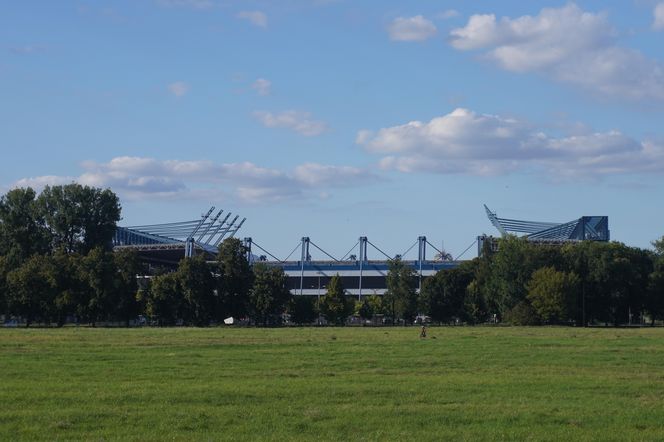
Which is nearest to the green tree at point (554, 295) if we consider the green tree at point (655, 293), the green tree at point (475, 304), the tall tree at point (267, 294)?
the green tree at point (475, 304)

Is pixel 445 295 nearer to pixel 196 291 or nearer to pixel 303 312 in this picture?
pixel 303 312

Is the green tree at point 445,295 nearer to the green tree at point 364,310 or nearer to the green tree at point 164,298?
the green tree at point 364,310

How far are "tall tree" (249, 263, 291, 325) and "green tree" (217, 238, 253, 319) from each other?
1394 mm

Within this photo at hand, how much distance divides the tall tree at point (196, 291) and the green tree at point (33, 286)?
16194 millimetres

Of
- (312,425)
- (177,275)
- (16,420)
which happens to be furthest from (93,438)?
(177,275)

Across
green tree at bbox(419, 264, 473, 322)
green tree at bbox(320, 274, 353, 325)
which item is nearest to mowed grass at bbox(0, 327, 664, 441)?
green tree at bbox(320, 274, 353, 325)

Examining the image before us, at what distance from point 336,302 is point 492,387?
343ft

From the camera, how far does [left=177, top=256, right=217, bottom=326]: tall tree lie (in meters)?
118

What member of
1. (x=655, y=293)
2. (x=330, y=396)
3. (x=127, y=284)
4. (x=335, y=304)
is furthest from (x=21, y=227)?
(x=330, y=396)

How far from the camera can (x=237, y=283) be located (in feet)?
400

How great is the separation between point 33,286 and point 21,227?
2094 cm

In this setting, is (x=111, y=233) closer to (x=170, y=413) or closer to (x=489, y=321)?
(x=489, y=321)

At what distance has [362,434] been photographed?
63.7 feet

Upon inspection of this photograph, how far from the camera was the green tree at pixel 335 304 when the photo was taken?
132125 millimetres
